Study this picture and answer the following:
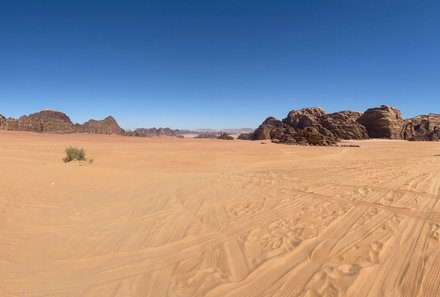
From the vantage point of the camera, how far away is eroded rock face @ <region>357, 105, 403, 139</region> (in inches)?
2164

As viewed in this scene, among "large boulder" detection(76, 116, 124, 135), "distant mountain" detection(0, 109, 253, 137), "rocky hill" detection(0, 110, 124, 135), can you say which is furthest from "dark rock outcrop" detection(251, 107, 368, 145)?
"rocky hill" detection(0, 110, 124, 135)

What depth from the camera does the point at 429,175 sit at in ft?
36.3

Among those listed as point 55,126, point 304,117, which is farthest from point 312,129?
point 55,126

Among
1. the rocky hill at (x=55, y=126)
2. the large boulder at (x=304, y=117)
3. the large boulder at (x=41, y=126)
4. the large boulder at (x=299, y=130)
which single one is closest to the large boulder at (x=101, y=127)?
the rocky hill at (x=55, y=126)

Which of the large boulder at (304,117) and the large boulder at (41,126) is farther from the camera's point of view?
the large boulder at (304,117)

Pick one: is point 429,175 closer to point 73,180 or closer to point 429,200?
point 429,200

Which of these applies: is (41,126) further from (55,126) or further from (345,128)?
(345,128)

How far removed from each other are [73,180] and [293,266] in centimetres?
955

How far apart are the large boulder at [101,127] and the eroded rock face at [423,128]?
6130 cm

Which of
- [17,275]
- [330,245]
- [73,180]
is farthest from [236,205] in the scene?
[73,180]

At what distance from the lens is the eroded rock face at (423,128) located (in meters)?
53.3

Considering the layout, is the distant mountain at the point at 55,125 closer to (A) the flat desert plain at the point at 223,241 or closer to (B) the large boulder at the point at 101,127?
(B) the large boulder at the point at 101,127

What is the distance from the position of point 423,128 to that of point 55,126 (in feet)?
246

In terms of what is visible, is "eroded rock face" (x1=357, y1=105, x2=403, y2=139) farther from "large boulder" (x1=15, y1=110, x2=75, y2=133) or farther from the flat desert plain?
"large boulder" (x1=15, y1=110, x2=75, y2=133)
